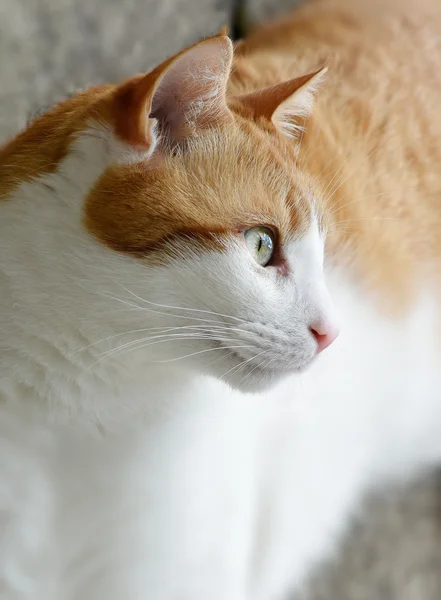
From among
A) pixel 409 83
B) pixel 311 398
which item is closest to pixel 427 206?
pixel 409 83

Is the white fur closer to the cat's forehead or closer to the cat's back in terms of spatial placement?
the cat's forehead

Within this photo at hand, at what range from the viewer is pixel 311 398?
1067 millimetres

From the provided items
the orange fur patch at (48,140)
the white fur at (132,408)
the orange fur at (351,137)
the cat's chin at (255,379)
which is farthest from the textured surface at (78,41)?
the cat's chin at (255,379)

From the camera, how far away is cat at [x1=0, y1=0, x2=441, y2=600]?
0.66 metres

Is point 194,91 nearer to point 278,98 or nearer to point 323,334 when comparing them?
point 278,98

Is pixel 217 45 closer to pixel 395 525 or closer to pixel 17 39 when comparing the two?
pixel 17 39

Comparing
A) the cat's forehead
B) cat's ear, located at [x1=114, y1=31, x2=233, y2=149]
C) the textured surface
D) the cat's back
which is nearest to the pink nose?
the cat's forehead

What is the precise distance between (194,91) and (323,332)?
0.28 m

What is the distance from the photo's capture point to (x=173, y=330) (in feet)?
2.27

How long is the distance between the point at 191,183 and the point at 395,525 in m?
0.84

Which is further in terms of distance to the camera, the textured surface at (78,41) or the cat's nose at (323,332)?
the textured surface at (78,41)

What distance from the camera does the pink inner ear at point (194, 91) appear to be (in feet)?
2.07

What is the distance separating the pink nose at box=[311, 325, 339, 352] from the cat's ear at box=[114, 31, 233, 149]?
0.24m

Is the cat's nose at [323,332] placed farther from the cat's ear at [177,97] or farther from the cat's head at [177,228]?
the cat's ear at [177,97]
